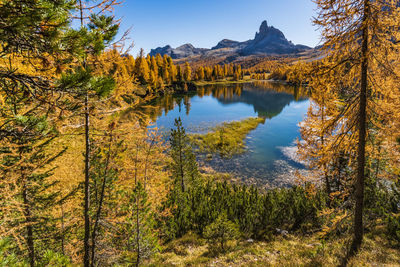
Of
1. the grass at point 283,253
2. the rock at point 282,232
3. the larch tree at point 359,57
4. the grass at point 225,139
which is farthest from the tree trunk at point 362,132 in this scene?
the grass at point 225,139

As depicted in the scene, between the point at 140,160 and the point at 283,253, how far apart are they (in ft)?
34.7

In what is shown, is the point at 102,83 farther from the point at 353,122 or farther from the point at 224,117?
the point at 224,117

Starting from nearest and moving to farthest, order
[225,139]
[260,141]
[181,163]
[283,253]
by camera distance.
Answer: [283,253] → [181,163] → [225,139] → [260,141]

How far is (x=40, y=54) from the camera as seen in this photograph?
2918 millimetres

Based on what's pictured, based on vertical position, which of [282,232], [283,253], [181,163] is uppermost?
[181,163]

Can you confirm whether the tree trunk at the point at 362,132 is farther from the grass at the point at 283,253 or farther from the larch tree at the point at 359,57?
the grass at the point at 283,253

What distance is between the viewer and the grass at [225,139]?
29484 millimetres

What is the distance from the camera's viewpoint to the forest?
2.92 metres

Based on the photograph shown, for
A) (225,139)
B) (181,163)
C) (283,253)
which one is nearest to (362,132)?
(283,253)

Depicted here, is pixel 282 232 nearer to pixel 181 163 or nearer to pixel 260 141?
pixel 181 163

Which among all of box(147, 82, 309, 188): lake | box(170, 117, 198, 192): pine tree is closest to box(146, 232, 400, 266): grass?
box(170, 117, 198, 192): pine tree

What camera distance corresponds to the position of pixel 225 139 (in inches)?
1259

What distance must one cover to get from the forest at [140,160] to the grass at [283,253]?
0.08 meters

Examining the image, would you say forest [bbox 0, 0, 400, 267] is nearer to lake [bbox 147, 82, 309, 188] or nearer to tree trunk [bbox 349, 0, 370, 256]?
tree trunk [bbox 349, 0, 370, 256]
